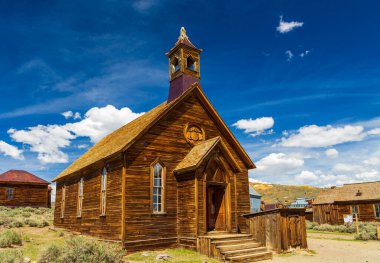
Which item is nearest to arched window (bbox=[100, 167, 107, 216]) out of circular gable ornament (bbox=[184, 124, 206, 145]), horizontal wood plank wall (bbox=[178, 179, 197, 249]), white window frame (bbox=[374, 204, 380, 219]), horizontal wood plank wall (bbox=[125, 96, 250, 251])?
horizontal wood plank wall (bbox=[125, 96, 250, 251])

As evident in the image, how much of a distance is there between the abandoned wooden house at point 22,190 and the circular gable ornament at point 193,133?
32.0 metres

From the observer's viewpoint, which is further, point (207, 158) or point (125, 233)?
point (207, 158)

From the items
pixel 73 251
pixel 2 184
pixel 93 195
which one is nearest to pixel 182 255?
pixel 73 251

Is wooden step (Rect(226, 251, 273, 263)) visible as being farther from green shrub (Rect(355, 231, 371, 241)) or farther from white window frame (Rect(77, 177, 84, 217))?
green shrub (Rect(355, 231, 371, 241))

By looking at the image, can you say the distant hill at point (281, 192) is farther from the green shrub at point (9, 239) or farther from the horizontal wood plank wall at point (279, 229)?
the green shrub at point (9, 239)

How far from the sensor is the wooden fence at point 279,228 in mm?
15109

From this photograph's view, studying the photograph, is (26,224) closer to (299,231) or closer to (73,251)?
(73,251)

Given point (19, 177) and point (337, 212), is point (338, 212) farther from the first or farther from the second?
point (19, 177)

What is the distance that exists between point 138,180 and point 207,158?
3341 millimetres

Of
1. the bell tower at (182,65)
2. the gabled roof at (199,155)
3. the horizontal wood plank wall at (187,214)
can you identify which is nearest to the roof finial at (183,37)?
the bell tower at (182,65)

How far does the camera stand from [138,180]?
605 inches

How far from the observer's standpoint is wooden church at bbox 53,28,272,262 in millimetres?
15047

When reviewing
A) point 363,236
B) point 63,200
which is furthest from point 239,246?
point 63,200

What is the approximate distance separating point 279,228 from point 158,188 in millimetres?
5810
